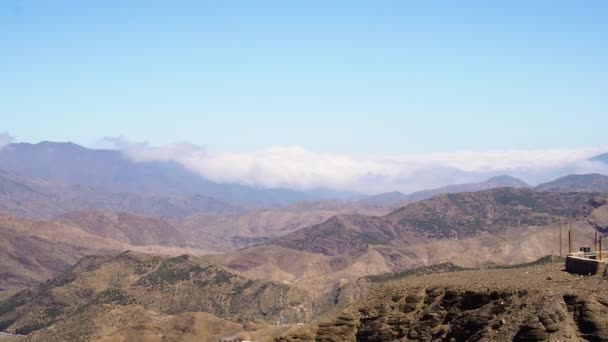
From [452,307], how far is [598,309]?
1013 cm

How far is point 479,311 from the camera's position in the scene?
1953 inches

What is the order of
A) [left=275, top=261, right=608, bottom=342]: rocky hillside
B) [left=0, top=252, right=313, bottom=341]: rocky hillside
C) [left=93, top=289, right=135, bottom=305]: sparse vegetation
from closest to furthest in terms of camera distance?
[left=275, top=261, right=608, bottom=342]: rocky hillside < [left=0, top=252, right=313, bottom=341]: rocky hillside < [left=93, top=289, right=135, bottom=305]: sparse vegetation

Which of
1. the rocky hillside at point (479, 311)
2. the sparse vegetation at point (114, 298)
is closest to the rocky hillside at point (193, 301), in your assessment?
the sparse vegetation at point (114, 298)

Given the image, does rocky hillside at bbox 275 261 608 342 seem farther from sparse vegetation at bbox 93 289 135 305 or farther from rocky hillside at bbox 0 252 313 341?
sparse vegetation at bbox 93 289 135 305

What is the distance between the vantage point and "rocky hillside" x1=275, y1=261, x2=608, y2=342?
44.5 meters

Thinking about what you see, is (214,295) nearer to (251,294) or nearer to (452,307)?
(251,294)

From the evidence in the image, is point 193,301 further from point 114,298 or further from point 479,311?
point 479,311

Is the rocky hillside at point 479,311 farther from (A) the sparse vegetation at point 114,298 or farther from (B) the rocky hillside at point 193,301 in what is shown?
(A) the sparse vegetation at point 114,298

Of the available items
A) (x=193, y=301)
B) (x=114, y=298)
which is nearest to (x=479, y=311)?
(x=114, y=298)

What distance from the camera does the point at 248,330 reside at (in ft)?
365

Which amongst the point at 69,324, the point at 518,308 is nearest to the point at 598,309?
the point at 518,308

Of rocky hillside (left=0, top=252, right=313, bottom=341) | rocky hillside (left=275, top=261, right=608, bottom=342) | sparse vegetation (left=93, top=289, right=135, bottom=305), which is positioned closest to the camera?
rocky hillside (left=275, top=261, right=608, bottom=342)

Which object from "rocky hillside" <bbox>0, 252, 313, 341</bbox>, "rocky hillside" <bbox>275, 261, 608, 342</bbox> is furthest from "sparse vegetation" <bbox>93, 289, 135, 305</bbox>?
"rocky hillside" <bbox>275, 261, 608, 342</bbox>

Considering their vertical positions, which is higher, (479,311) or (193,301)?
(479,311)
